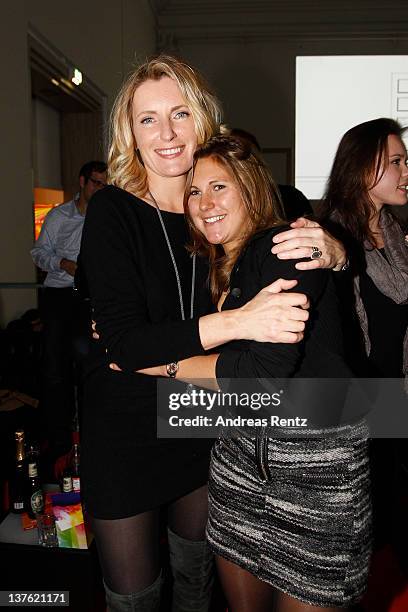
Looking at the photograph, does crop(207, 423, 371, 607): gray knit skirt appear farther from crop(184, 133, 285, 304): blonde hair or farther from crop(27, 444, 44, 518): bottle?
crop(27, 444, 44, 518): bottle

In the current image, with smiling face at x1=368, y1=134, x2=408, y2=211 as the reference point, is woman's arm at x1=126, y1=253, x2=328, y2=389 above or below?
below

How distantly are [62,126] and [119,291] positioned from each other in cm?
565

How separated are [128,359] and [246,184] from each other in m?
0.43

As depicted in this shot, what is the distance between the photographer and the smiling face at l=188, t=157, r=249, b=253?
120cm

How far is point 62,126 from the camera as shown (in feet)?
20.5

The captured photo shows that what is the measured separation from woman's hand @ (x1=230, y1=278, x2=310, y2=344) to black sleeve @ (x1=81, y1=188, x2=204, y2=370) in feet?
0.32

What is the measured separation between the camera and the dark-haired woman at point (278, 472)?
1.04 m

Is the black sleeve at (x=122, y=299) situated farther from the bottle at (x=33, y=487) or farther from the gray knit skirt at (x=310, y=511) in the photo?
the bottle at (x=33, y=487)

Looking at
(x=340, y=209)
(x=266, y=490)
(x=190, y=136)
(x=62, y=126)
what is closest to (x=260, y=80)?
(x=62, y=126)

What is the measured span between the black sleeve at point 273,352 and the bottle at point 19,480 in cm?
133

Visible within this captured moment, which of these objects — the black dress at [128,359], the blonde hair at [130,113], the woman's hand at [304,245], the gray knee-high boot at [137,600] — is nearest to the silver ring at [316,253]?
the woman's hand at [304,245]

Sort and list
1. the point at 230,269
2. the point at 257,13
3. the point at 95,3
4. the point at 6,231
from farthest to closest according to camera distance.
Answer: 1. the point at 257,13
2. the point at 95,3
3. the point at 6,231
4. the point at 230,269

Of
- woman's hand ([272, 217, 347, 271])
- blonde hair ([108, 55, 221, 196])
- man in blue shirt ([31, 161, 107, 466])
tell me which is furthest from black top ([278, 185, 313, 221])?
man in blue shirt ([31, 161, 107, 466])

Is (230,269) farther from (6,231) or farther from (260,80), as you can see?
(260,80)
